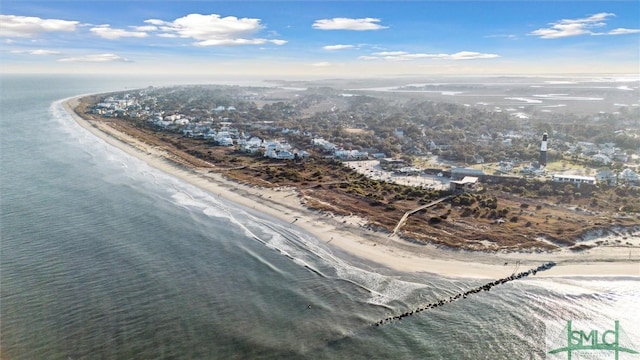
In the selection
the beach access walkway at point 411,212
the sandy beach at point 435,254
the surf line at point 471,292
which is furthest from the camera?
the beach access walkway at point 411,212

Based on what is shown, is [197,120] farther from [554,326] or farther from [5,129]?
[554,326]

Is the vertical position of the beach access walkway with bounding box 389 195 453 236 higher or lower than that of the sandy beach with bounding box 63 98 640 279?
higher

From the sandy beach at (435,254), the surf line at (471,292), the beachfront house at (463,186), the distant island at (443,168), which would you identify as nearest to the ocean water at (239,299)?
the surf line at (471,292)

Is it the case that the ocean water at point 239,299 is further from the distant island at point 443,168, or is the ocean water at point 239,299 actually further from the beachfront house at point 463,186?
the beachfront house at point 463,186

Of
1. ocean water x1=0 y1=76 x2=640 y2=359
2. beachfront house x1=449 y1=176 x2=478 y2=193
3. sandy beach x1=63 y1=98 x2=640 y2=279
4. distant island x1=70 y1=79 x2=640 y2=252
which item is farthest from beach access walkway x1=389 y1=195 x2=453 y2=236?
ocean water x1=0 y1=76 x2=640 y2=359

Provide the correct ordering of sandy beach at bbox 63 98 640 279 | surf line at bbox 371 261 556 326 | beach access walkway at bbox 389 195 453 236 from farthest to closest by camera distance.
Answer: beach access walkway at bbox 389 195 453 236 < sandy beach at bbox 63 98 640 279 < surf line at bbox 371 261 556 326

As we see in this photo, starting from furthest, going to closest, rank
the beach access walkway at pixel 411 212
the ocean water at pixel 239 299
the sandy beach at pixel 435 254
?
1. the beach access walkway at pixel 411 212
2. the sandy beach at pixel 435 254
3. the ocean water at pixel 239 299

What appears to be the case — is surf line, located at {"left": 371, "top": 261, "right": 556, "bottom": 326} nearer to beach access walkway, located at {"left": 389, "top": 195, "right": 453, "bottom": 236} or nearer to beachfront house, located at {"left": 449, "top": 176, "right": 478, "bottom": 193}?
beach access walkway, located at {"left": 389, "top": 195, "right": 453, "bottom": 236}
